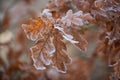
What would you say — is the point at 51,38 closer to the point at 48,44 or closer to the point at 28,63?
the point at 48,44

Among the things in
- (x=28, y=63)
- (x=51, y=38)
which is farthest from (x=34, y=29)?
(x=28, y=63)

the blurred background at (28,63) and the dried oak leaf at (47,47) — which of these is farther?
the blurred background at (28,63)

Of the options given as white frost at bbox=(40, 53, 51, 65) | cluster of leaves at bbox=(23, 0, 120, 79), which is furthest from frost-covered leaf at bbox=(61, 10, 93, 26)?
white frost at bbox=(40, 53, 51, 65)

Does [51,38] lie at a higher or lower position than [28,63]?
higher

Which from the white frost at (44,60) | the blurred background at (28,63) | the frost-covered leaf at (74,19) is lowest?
the blurred background at (28,63)

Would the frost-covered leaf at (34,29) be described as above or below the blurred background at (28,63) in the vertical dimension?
above

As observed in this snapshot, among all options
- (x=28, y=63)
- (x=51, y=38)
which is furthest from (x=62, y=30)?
(x=28, y=63)

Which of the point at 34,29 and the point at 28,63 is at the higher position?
the point at 34,29

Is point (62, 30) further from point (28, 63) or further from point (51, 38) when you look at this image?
point (28, 63)

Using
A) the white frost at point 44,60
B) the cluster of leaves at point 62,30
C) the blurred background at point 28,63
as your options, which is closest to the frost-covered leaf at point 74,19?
the cluster of leaves at point 62,30

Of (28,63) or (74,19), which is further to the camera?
(28,63)

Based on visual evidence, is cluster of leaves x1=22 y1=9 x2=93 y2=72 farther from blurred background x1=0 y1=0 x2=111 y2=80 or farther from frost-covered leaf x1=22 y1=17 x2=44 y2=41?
blurred background x1=0 y1=0 x2=111 y2=80

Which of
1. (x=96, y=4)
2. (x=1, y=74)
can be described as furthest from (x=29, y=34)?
(x=1, y=74)

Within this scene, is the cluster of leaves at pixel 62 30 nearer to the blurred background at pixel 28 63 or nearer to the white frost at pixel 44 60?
the white frost at pixel 44 60
